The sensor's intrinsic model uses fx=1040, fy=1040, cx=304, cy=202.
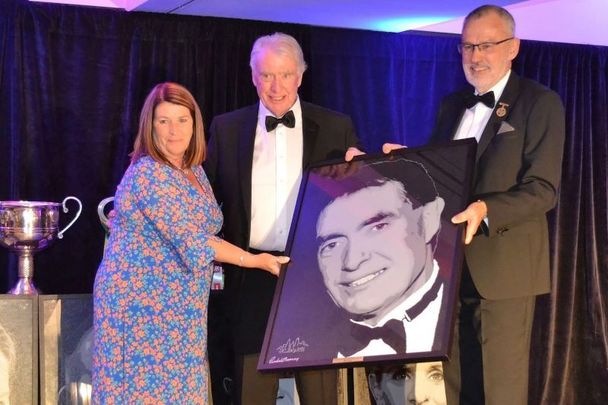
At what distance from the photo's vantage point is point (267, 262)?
142 inches

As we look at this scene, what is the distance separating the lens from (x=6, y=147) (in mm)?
5176

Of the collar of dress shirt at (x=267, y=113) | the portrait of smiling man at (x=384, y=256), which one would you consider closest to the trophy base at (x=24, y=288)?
the collar of dress shirt at (x=267, y=113)

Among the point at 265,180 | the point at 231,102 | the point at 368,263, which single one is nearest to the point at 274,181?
the point at 265,180

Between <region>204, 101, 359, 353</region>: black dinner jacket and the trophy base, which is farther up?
<region>204, 101, 359, 353</region>: black dinner jacket

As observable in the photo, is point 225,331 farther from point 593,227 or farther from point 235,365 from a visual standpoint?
point 593,227

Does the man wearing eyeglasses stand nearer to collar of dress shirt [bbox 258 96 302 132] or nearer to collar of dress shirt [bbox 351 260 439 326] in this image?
collar of dress shirt [bbox 351 260 439 326]

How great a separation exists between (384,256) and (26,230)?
6.45ft

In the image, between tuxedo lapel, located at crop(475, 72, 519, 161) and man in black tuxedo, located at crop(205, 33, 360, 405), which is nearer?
tuxedo lapel, located at crop(475, 72, 519, 161)

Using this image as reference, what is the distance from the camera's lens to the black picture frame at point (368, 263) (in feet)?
10.5

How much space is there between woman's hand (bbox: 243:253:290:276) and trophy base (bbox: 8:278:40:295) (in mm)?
1404

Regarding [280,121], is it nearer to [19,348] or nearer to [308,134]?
[308,134]

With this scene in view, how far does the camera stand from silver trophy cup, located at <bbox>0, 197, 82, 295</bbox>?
4617 millimetres

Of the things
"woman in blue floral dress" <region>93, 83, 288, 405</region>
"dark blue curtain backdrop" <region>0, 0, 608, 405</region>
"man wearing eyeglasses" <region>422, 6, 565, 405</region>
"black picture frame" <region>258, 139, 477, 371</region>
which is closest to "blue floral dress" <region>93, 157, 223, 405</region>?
"woman in blue floral dress" <region>93, 83, 288, 405</region>
